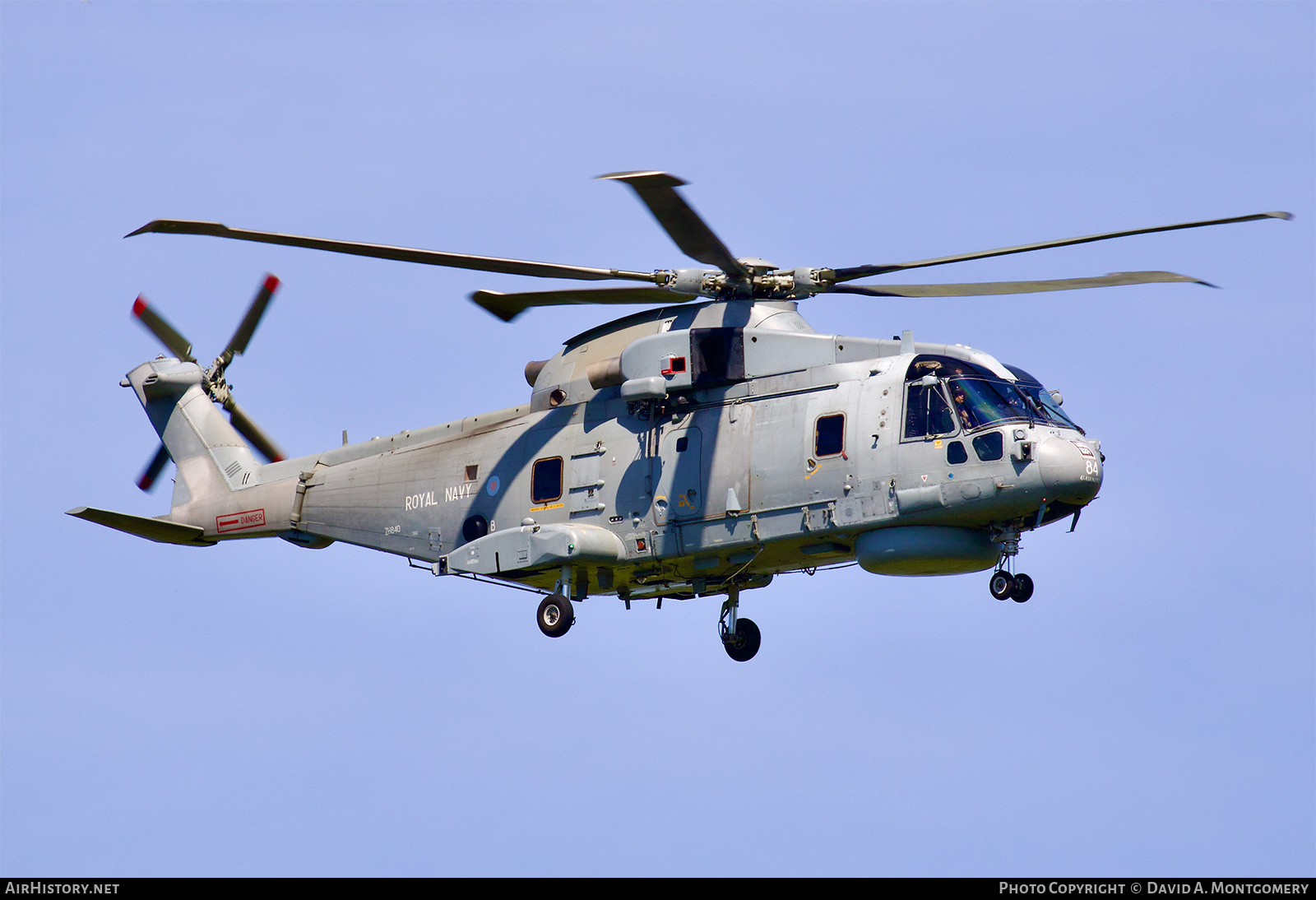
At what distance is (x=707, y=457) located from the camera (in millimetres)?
26344

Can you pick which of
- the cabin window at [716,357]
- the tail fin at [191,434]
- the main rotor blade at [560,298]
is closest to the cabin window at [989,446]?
the cabin window at [716,357]

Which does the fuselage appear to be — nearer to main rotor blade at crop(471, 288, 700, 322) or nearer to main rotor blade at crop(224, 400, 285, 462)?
main rotor blade at crop(471, 288, 700, 322)

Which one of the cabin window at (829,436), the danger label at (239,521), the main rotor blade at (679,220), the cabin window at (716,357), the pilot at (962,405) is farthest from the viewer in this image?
the danger label at (239,521)

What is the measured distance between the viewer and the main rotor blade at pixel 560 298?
91.2 ft

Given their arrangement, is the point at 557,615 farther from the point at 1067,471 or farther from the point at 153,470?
the point at 153,470

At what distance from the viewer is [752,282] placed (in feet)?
88.1

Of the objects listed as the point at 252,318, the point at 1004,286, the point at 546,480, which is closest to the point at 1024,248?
the point at 1004,286

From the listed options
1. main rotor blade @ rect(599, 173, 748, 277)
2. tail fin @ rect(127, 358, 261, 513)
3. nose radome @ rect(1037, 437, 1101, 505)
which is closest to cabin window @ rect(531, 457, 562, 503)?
main rotor blade @ rect(599, 173, 748, 277)

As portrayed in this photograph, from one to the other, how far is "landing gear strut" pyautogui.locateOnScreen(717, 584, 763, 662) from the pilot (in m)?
5.44

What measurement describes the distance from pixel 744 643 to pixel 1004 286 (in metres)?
7.05

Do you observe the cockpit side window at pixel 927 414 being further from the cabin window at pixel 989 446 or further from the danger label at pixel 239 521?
the danger label at pixel 239 521

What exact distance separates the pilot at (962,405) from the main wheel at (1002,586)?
2149 mm

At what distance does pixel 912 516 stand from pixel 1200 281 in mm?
5429
